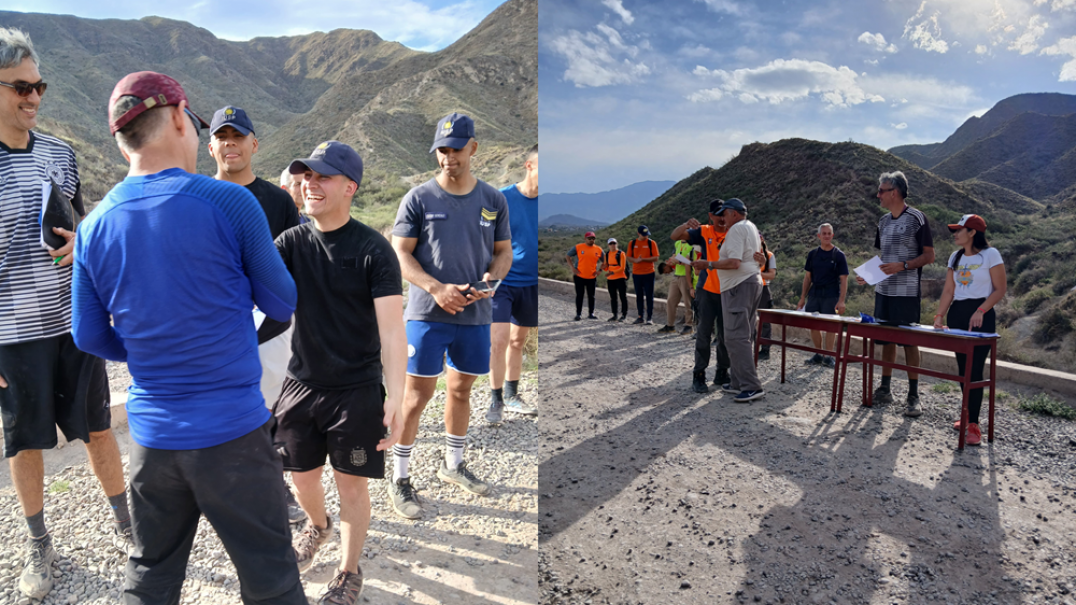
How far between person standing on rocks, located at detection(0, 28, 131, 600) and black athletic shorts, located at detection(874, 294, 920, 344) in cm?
518

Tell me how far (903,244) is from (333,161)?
445cm

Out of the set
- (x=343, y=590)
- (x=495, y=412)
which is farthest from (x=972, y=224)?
(x=343, y=590)

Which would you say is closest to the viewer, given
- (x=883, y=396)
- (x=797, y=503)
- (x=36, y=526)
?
(x=36, y=526)

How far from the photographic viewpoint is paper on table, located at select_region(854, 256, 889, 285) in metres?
4.81

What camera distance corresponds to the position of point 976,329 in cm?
434

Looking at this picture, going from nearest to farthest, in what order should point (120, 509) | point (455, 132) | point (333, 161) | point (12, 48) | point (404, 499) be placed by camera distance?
point (333, 161) < point (12, 48) < point (120, 509) < point (455, 132) < point (404, 499)

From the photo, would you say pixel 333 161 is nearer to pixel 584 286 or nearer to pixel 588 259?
pixel 588 259

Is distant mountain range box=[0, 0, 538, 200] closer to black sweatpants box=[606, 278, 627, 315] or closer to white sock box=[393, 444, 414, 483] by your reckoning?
black sweatpants box=[606, 278, 627, 315]

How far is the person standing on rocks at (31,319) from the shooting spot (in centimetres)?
240

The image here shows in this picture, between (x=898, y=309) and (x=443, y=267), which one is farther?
(x=898, y=309)

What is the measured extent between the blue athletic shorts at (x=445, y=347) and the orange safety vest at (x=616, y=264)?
6600 mm

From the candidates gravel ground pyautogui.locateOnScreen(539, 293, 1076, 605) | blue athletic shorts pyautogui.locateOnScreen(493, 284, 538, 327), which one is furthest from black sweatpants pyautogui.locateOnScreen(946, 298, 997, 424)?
blue athletic shorts pyautogui.locateOnScreen(493, 284, 538, 327)

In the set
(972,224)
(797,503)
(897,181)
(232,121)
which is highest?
(232,121)

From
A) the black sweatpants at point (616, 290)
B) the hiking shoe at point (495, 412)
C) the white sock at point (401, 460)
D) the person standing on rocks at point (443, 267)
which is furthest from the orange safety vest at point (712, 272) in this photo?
the black sweatpants at point (616, 290)
